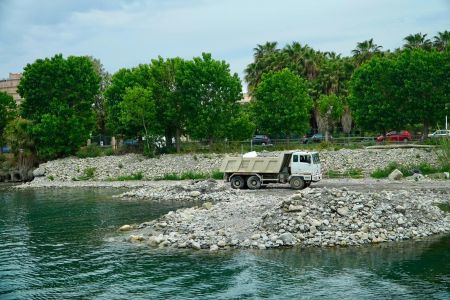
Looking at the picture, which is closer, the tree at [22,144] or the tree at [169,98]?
the tree at [169,98]

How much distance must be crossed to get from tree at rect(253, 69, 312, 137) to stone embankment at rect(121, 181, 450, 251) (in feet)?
124

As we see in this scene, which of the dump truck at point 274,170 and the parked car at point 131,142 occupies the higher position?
the parked car at point 131,142

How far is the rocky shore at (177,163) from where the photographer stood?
52.0 meters

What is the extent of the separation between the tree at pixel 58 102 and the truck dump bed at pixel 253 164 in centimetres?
3122

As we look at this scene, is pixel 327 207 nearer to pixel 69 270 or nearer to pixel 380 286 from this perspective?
pixel 380 286

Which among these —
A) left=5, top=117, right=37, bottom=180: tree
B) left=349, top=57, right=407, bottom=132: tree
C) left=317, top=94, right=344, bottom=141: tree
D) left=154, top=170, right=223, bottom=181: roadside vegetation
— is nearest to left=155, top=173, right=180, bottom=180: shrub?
left=154, top=170, right=223, bottom=181: roadside vegetation

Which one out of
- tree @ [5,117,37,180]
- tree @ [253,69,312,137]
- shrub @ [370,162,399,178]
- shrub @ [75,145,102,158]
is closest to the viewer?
shrub @ [370,162,399,178]

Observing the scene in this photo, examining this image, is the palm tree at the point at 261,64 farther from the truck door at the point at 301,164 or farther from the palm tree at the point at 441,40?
the truck door at the point at 301,164


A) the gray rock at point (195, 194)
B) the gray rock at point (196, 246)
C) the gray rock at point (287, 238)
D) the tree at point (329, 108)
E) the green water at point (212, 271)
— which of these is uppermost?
the tree at point (329, 108)

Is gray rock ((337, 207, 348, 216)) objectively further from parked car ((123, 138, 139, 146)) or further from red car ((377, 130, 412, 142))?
parked car ((123, 138, 139, 146))

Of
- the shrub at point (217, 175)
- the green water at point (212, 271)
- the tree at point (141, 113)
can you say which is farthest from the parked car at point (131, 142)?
the green water at point (212, 271)

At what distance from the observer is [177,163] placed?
6066 centimetres

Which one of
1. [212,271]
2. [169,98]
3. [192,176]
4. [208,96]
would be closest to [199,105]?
[208,96]

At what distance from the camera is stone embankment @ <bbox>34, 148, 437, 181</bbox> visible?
5200 centimetres
